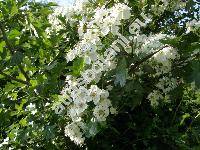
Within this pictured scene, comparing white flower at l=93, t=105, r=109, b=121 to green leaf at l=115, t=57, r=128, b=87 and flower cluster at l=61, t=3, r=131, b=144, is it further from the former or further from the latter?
green leaf at l=115, t=57, r=128, b=87

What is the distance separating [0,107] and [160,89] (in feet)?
2.79

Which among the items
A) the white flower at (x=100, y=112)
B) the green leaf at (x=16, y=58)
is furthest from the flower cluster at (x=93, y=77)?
the green leaf at (x=16, y=58)

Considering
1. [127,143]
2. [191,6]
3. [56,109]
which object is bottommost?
[127,143]

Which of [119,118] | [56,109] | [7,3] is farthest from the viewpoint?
[119,118]

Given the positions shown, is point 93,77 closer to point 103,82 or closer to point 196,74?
point 103,82

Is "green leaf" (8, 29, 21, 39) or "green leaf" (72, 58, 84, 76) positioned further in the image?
"green leaf" (8, 29, 21, 39)

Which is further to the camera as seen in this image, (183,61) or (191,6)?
(191,6)

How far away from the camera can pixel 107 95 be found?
208cm

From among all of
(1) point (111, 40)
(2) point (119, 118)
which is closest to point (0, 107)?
(2) point (119, 118)

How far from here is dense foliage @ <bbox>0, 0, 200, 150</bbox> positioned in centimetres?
211

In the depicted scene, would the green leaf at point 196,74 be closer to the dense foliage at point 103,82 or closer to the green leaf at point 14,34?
the dense foliage at point 103,82

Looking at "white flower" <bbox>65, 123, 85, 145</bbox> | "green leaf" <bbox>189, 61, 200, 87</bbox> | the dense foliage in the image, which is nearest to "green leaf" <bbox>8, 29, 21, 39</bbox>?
the dense foliage

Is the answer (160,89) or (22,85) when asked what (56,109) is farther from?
(160,89)

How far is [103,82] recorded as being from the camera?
215 centimetres
